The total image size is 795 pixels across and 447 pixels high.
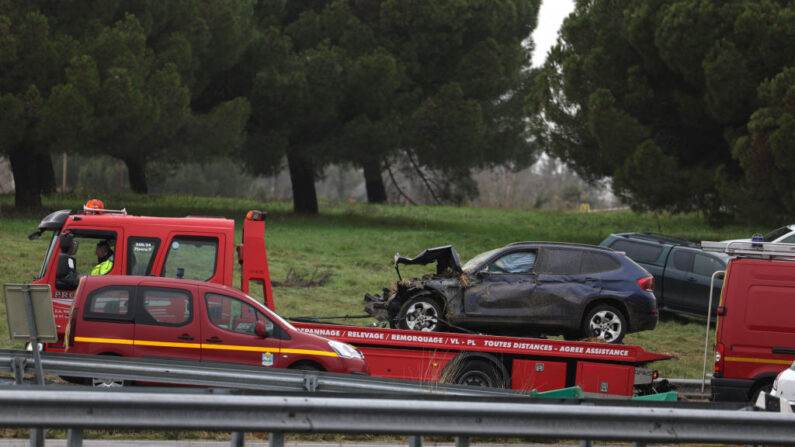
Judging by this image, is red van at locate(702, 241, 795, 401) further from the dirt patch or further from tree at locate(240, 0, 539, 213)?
tree at locate(240, 0, 539, 213)

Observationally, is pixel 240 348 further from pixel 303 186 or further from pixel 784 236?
pixel 303 186

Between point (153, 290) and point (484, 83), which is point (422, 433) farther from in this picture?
point (484, 83)

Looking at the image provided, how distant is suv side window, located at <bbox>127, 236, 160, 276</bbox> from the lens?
525 inches

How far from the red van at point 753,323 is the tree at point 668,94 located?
47.7 ft

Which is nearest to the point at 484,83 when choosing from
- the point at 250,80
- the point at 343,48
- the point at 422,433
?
the point at 343,48

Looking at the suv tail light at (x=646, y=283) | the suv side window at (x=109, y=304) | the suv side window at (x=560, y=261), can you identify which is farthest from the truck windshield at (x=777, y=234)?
the suv side window at (x=109, y=304)

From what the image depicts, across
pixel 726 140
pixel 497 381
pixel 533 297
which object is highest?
pixel 726 140

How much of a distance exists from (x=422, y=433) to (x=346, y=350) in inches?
243

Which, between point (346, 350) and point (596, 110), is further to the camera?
point (596, 110)

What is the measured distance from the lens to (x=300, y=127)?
3422 cm

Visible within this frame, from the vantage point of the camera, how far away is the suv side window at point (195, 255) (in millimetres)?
13430

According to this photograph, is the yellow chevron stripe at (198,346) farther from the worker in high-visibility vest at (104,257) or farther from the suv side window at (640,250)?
the suv side window at (640,250)

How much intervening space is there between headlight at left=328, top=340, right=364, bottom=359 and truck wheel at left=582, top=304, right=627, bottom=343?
13.5 ft

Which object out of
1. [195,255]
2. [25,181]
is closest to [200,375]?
[195,255]
